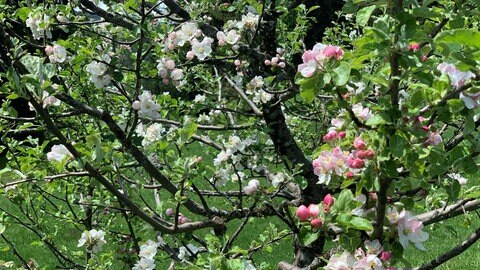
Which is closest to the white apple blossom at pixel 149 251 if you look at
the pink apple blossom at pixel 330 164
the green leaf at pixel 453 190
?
the pink apple blossom at pixel 330 164

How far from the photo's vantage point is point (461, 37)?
37.9 inches

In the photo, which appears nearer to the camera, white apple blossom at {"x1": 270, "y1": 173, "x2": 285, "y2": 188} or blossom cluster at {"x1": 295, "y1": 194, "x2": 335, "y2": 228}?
blossom cluster at {"x1": 295, "y1": 194, "x2": 335, "y2": 228}

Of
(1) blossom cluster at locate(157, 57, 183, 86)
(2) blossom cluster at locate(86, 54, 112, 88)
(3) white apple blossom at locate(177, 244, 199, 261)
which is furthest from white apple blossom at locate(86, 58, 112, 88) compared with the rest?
(3) white apple blossom at locate(177, 244, 199, 261)

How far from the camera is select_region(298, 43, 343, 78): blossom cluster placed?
3.77 ft

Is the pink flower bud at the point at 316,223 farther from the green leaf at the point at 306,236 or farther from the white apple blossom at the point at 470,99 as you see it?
the white apple blossom at the point at 470,99

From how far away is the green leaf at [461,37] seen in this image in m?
0.95

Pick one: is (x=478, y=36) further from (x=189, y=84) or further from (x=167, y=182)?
(x=189, y=84)

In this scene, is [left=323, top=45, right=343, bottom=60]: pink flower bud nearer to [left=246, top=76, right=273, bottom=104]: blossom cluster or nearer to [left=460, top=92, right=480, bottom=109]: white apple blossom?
[left=460, top=92, right=480, bottom=109]: white apple blossom

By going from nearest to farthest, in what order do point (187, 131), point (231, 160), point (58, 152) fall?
point (58, 152) < point (187, 131) < point (231, 160)

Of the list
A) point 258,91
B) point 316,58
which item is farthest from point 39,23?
point 316,58

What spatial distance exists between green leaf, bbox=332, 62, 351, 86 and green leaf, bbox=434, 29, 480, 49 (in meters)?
0.18

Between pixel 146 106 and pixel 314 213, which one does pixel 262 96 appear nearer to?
pixel 146 106

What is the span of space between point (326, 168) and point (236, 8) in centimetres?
139

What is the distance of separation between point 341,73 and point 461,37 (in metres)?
0.23
